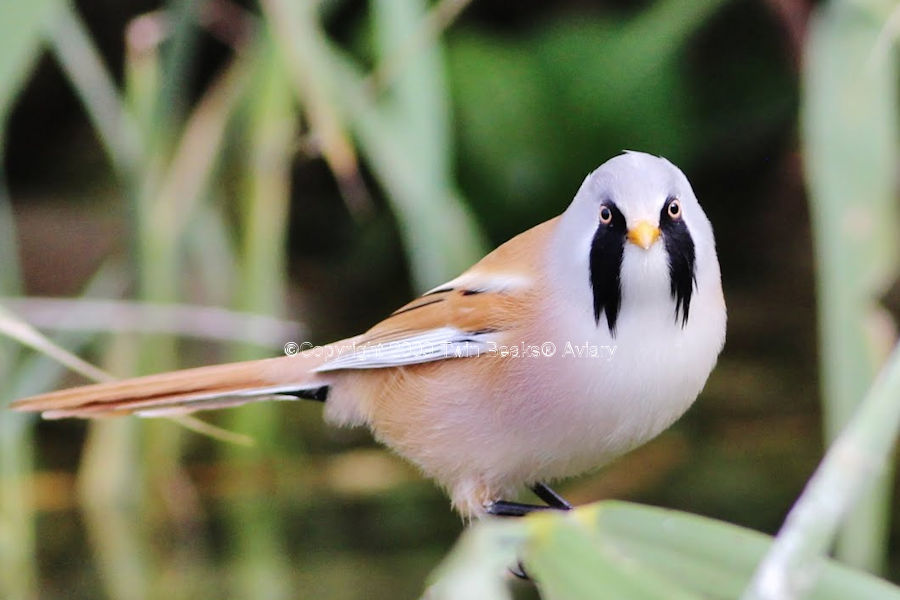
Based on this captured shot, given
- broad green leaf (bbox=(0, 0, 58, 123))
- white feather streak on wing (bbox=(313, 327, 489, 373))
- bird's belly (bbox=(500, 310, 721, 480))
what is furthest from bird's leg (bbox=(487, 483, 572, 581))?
broad green leaf (bbox=(0, 0, 58, 123))

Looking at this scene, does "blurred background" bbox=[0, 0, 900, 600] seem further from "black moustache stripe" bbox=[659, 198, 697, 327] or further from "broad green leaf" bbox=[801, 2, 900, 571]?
"black moustache stripe" bbox=[659, 198, 697, 327]

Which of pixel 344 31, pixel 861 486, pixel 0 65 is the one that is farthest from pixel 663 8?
pixel 861 486

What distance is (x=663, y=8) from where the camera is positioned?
439cm

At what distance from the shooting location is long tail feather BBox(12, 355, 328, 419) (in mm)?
1813

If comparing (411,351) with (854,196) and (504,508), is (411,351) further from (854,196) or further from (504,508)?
(854,196)

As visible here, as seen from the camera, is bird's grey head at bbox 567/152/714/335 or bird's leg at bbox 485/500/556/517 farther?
bird's leg at bbox 485/500/556/517

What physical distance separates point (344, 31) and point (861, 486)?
4.18 meters

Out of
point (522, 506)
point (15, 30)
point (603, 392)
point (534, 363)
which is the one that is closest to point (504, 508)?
point (522, 506)

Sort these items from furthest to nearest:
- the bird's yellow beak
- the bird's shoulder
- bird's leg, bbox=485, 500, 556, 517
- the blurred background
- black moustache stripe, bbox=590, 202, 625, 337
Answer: the blurred background
bird's leg, bbox=485, 500, 556, 517
the bird's shoulder
black moustache stripe, bbox=590, 202, 625, 337
the bird's yellow beak

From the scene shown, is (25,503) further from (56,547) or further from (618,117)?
(618,117)

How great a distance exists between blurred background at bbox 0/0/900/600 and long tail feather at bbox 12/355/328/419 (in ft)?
1.86

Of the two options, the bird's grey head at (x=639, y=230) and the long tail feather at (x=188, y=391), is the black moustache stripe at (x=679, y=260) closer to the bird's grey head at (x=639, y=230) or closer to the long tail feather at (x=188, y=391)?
the bird's grey head at (x=639, y=230)

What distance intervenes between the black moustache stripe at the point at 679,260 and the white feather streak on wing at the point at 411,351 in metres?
0.52

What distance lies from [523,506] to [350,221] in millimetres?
3505
